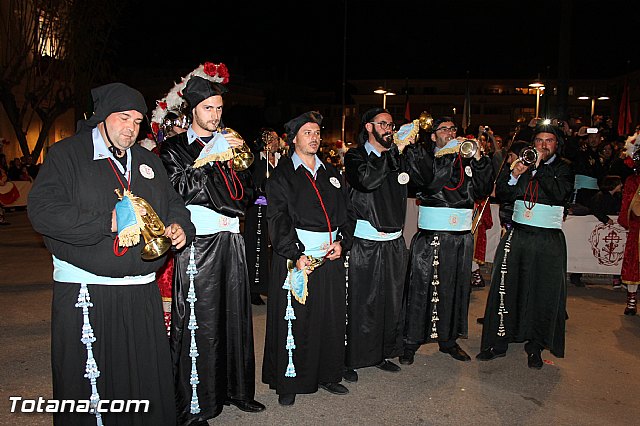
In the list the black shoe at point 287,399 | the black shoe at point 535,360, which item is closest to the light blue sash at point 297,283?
the black shoe at point 287,399

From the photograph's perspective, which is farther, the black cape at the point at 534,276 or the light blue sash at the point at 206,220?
the black cape at the point at 534,276

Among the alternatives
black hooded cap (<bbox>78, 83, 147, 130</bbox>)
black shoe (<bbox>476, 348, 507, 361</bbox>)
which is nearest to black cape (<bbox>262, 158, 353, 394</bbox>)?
black hooded cap (<bbox>78, 83, 147, 130</bbox>)

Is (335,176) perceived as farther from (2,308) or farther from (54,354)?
(2,308)

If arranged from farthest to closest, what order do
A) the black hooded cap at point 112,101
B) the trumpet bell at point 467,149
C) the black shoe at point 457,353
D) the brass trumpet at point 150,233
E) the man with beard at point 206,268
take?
the black shoe at point 457,353 < the trumpet bell at point 467,149 < the man with beard at point 206,268 < the black hooded cap at point 112,101 < the brass trumpet at point 150,233

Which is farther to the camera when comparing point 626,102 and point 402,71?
point 402,71

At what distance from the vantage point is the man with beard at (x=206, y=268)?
4.06m

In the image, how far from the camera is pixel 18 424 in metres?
4.11

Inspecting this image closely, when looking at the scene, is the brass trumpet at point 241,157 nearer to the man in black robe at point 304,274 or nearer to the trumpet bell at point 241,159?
the trumpet bell at point 241,159

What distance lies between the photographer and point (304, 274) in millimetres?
4496

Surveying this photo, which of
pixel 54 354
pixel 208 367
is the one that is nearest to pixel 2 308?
pixel 208 367

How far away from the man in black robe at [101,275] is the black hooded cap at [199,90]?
87cm

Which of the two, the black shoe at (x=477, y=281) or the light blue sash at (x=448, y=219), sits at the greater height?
the light blue sash at (x=448, y=219)

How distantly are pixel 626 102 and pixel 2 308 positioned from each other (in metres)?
17.4

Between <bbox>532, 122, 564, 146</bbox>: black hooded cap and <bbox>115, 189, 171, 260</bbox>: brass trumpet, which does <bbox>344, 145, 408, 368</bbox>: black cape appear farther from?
<bbox>115, 189, 171, 260</bbox>: brass trumpet
